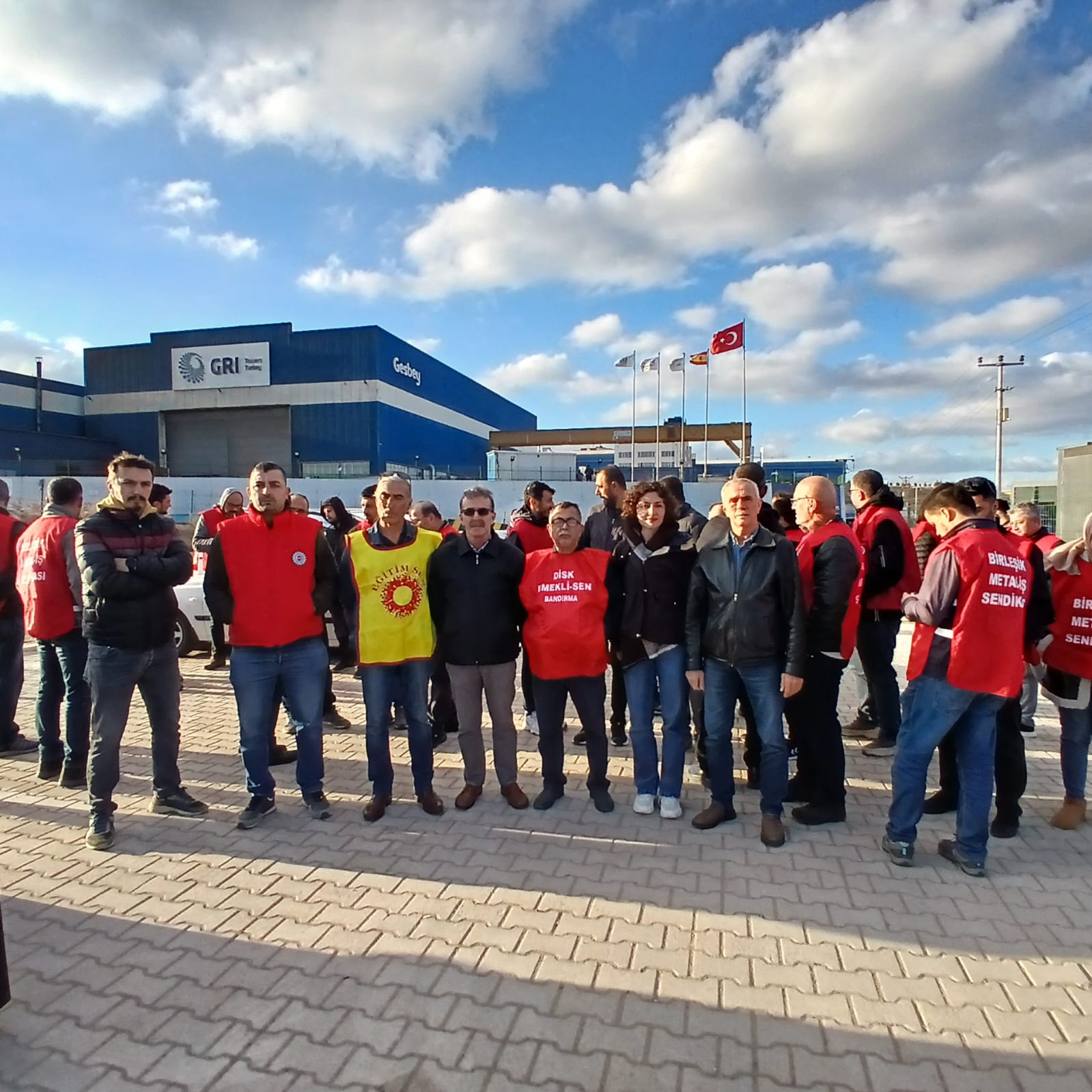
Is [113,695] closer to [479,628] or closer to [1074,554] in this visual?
[479,628]

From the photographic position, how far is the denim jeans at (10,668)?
4906 mm

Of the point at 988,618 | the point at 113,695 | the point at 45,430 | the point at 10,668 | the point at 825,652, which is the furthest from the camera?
the point at 45,430

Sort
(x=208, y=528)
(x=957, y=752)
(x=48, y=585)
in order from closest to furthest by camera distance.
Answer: (x=957, y=752) < (x=48, y=585) < (x=208, y=528)

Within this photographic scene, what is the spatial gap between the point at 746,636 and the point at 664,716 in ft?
2.35

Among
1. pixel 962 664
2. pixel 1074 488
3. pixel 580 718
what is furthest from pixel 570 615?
pixel 1074 488

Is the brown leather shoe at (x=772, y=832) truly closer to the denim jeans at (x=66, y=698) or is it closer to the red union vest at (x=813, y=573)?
the red union vest at (x=813, y=573)

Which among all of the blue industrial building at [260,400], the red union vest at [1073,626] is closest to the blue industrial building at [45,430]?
the blue industrial building at [260,400]

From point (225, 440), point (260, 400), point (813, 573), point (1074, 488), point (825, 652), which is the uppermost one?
point (260, 400)

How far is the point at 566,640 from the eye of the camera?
13.1 feet

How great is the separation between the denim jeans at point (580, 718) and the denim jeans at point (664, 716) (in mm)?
198

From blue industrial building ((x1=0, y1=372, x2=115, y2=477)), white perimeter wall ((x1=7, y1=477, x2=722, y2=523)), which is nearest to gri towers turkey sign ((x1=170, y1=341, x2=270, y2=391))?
blue industrial building ((x1=0, y1=372, x2=115, y2=477))

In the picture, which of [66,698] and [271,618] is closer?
[271,618]

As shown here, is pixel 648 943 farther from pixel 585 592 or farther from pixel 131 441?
pixel 131 441

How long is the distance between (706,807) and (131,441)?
4355cm
